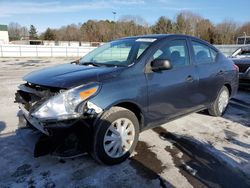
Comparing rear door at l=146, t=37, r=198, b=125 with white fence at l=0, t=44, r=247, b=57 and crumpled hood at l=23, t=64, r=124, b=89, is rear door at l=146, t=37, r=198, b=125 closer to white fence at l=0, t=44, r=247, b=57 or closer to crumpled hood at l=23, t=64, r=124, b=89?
crumpled hood at l=23, t=64, r=124, b=89

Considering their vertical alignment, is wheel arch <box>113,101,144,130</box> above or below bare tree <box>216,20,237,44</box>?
below

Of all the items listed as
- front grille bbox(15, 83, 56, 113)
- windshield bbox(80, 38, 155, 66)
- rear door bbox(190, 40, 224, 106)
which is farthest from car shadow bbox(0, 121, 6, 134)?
rear door bbox(190, 40, 224, 106)

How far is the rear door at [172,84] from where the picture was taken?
3670 millimetres

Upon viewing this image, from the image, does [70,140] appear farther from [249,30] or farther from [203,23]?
[249,30]

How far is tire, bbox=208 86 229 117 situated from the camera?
5194mm

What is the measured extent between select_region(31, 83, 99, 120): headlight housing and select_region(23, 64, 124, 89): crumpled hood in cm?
11

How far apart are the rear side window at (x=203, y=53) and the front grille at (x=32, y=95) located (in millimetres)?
2678

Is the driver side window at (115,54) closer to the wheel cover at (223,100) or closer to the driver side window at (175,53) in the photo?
the driver side window at (175,53)

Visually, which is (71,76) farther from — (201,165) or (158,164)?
(201,165)

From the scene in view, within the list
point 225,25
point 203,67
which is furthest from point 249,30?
point 203,67

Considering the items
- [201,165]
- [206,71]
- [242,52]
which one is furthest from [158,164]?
[242,52]

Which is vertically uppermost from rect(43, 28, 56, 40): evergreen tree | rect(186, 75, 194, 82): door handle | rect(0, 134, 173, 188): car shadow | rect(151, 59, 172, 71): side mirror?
rect(43, 28, 56, 40): evergreen tree

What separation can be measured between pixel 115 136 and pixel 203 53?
2.51 metres

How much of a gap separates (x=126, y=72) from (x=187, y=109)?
157 centimetres
